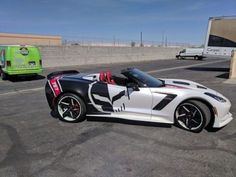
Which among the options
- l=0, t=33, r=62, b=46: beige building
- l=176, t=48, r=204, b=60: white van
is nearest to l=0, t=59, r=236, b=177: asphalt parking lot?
l=176, t=48, r=204, b=60: white van

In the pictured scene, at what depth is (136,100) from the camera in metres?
5.16

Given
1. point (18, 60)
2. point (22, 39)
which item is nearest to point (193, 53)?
point (18, 60)

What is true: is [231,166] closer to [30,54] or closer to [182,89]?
[182,89]

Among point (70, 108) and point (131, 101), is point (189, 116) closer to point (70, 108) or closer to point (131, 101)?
point (131, 101)

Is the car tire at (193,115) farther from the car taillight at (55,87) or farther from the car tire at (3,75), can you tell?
the car tire at (3,75)

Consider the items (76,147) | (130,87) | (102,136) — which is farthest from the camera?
(130,87)

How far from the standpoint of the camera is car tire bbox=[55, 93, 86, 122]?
5535 millimetres

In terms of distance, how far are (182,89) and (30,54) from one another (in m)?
10.1

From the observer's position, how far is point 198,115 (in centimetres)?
489

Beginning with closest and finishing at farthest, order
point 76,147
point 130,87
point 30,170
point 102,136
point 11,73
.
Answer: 1. point 30,170
2. point 76,147
3. point 102,136
4. point 130,87
5. point 11,73

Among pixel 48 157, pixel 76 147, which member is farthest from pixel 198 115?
pixel 48 157

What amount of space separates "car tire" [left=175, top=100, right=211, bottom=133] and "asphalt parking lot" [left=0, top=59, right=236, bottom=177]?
0.15 m

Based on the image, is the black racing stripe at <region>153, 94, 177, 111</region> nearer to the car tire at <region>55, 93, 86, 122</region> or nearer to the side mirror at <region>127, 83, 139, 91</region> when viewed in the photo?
the side mirror at <region>127, 83, 139, 91</region>

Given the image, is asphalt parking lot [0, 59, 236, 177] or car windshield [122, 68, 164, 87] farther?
car windshield [122, 68, 164, 87]
